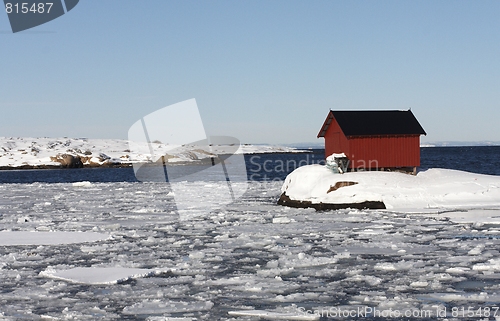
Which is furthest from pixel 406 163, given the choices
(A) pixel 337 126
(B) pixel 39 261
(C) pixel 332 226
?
(B) pixel 39 261

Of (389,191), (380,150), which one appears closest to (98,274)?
(389,191)

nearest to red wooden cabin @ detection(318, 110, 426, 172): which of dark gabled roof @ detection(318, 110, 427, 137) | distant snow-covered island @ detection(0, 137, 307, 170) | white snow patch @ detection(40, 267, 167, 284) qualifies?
dark gabled roof @ detection(318, 110, 427, 137)

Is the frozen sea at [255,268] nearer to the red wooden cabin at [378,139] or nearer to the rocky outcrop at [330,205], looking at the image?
the rocky outcrop at [330,205]

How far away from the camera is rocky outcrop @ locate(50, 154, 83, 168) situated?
85.7 meters

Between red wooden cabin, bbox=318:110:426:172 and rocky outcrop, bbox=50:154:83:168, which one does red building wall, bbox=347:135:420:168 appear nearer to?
red wooden cabin, bbox=318:110:426:172

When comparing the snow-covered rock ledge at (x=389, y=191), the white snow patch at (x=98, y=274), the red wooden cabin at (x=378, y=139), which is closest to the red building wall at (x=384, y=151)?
the red wooden cabin at (x=378, y=139)

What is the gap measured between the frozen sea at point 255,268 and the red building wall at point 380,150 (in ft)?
22.4

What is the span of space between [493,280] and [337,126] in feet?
56.6

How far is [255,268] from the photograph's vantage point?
925cm

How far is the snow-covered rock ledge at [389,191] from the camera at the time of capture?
19.1 metres

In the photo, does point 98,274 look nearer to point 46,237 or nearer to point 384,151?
point 46,237

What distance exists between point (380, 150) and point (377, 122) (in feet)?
4.69

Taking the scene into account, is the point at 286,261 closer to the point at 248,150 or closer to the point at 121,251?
the point at 121,251

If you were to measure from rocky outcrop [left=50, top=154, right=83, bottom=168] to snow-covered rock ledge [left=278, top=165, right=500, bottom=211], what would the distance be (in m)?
70.8
